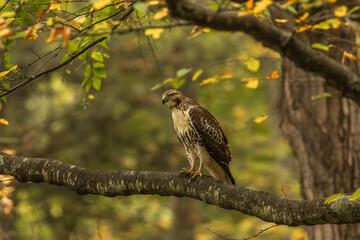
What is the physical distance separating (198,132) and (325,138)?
68.4 inches

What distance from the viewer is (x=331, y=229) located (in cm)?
610

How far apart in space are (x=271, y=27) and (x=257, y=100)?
54.9ft

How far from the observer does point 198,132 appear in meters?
5.35

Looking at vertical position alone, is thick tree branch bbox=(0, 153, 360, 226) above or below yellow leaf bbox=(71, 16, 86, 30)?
below

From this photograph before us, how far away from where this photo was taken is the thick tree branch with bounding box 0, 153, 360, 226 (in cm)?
338

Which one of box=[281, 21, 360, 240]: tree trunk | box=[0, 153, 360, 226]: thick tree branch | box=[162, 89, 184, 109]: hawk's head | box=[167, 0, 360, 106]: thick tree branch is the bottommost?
box=[281, 21, 360, 240]: tree trunk

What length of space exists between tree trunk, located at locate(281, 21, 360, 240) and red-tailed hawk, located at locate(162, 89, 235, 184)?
1.13 meters

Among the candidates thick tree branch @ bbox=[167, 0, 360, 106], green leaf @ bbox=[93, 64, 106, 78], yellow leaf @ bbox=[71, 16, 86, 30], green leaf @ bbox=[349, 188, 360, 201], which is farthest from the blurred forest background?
green leaf @ bbox=[349, 188, 360, 201]

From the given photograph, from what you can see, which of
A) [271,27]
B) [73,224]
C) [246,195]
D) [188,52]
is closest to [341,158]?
[246,195]

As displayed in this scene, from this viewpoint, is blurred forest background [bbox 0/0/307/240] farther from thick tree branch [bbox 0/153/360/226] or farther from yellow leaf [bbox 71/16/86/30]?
yellow leaf [bbox 71/16/86/30]

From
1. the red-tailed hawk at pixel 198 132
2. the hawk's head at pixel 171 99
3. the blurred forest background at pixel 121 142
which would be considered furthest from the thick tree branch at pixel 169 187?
the blurred forest background at pixel 121 142

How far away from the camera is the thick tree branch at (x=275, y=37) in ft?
7.82

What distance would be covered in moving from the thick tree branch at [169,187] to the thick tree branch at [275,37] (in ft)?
2.53

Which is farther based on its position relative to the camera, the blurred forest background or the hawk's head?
the blurred forest background
